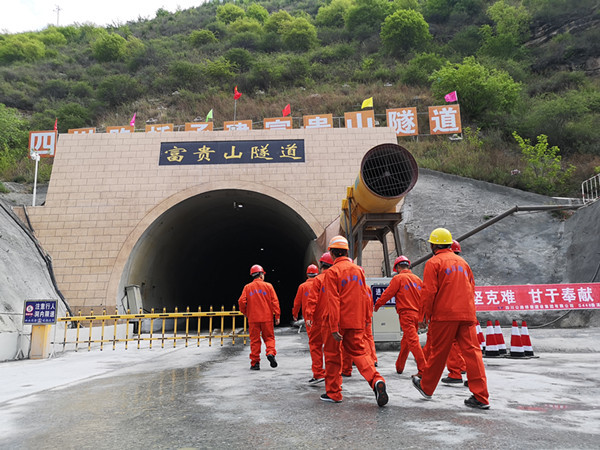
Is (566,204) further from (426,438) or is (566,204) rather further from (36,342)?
(36,342)

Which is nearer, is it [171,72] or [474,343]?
[474,343]

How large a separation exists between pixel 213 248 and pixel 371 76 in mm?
22738

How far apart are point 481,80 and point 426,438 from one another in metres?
26.9

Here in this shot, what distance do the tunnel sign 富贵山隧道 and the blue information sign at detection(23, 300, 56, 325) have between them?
25.6 feet

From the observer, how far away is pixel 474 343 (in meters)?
3.70

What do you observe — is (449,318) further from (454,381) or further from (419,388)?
(454,381)

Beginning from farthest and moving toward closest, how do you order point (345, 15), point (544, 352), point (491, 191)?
point (345, 15) < point (491, 191) < point (544, 352)

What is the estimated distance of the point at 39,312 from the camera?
8562 millimetres

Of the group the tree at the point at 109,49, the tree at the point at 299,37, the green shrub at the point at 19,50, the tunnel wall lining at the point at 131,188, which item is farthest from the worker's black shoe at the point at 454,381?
the green shrub at the point at 19,50

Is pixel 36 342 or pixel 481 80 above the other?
pixel 481 80

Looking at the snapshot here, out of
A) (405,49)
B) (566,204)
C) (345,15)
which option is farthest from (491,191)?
(345,15)

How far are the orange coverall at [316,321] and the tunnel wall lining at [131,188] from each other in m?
8.71

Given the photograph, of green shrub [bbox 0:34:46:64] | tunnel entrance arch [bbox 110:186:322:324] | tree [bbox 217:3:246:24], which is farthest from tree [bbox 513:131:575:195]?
green shrub [bbox 0:34:46:64]

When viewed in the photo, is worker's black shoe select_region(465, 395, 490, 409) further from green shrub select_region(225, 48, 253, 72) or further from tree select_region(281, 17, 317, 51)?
tree select_region(281, 17, 317, 51)
